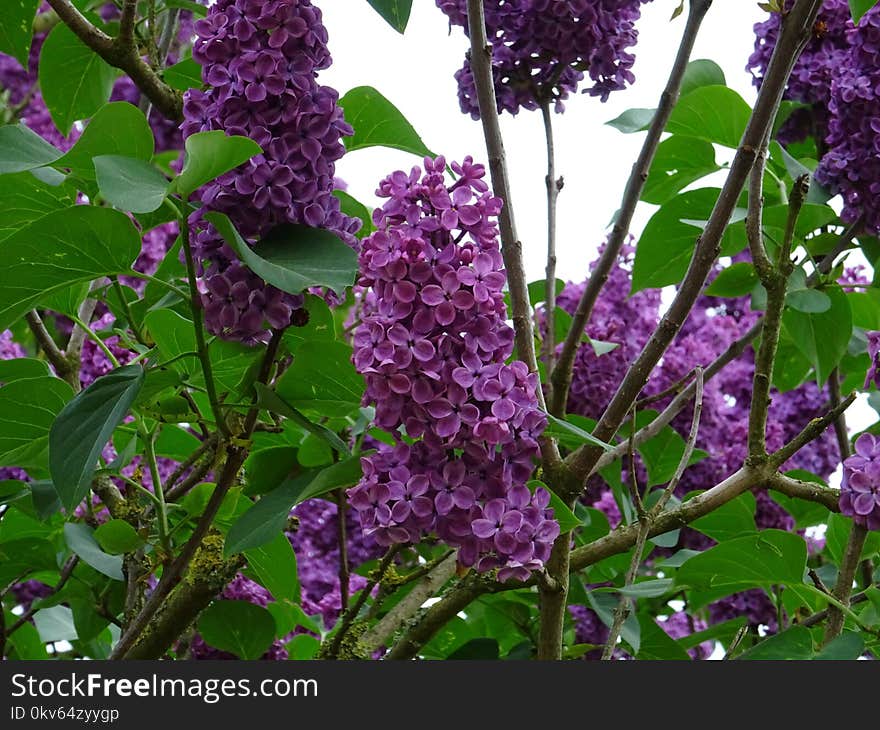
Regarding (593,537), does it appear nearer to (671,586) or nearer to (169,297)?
(671,586)

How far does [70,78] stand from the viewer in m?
1.57

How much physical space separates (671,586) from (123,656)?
658 mm

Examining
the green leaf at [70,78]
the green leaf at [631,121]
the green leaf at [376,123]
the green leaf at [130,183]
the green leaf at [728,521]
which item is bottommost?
the green leaf at [728,521]

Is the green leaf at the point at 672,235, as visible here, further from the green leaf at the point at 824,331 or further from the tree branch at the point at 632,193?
the tree branch at the point at 632,193

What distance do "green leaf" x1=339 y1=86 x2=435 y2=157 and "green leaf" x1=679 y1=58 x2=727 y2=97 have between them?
67 cm

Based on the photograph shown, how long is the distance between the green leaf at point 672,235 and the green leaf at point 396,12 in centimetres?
84

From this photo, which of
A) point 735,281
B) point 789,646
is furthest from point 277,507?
point 735,281

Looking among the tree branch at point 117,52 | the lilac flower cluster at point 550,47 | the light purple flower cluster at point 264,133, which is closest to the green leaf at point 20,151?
the light purple flower cluster at point 264,133

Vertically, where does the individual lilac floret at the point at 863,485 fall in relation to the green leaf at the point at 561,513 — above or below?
above

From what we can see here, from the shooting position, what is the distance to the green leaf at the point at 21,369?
48.9 inches

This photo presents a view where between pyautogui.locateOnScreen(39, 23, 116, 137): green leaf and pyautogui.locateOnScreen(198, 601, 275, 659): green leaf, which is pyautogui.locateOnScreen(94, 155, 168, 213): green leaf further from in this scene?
pyautogui.locateOnScreen(198, 601, 275, 659): green leaf

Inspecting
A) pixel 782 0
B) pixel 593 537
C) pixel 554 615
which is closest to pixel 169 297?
pixel 554 615

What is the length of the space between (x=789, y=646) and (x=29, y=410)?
31.7 inches

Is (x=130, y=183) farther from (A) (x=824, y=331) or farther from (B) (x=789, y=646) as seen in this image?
(A) (x=824, y=331)
